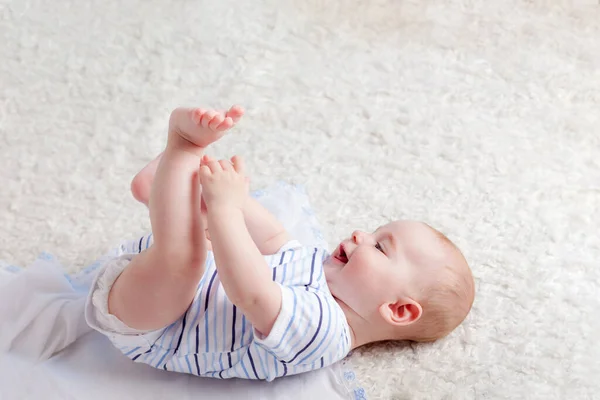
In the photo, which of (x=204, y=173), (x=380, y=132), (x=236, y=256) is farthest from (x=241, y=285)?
(x=380, y=132)

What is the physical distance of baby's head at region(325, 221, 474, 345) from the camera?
1.04 metres

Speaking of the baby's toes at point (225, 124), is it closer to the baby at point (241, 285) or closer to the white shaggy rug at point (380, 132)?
the baby at point (241, 285)

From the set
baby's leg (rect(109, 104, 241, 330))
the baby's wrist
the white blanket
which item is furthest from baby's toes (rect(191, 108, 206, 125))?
the white blanket

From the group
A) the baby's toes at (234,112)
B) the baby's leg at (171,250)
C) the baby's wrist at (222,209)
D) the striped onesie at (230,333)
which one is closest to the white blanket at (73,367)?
the striped onesie at (230,333)

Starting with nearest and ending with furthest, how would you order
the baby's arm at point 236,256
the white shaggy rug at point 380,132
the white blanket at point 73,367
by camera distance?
the baby's arm at point 236,256 → the white blanket at point 73,367 → the white shaggy rug at point 380,132

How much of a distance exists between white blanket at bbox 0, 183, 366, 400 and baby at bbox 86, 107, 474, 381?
44mm

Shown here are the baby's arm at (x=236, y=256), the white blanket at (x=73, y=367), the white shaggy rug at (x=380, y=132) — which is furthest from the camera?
the white shaggy rug at (x=380, y=132)

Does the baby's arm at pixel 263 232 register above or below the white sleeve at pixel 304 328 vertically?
above

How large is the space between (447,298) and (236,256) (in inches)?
13.4

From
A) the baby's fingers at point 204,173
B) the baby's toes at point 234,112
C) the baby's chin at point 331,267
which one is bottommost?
the baby's chin at point 331,267

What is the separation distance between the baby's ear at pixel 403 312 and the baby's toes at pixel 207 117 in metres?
0.38

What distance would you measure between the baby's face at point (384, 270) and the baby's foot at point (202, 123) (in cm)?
29

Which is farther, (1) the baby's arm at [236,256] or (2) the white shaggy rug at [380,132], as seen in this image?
(2) the white shaggy rug at [380,132]

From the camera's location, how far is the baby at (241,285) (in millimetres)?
925
